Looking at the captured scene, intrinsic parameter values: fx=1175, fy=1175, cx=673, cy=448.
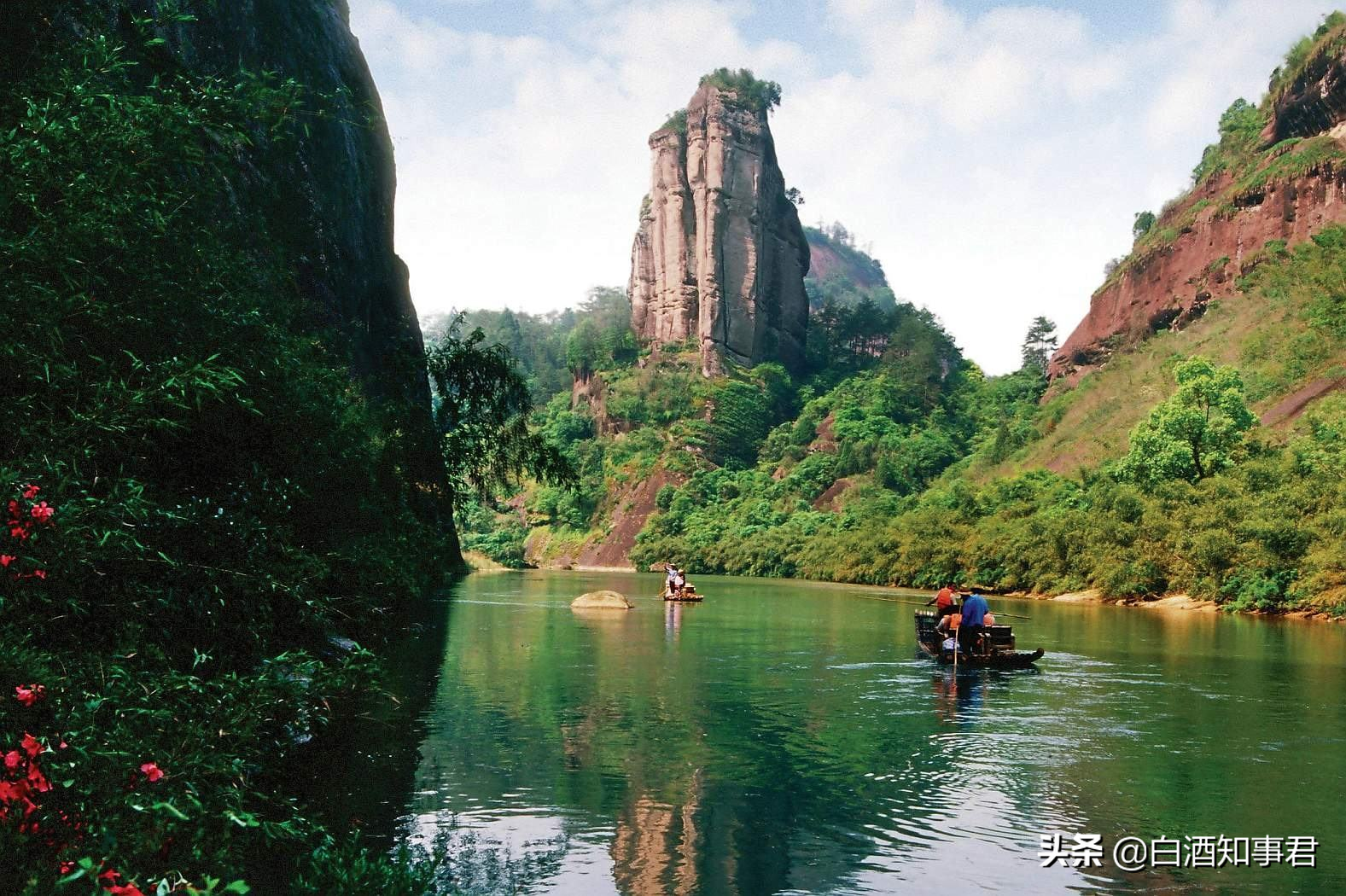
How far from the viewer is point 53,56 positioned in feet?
25.6

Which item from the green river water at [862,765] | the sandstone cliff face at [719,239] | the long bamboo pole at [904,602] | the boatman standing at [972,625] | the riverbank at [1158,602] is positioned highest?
the sandstone cliff face at [719,239]

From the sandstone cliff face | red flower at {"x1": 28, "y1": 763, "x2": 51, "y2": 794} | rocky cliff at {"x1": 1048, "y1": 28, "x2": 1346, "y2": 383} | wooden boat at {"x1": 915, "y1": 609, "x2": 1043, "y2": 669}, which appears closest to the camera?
red flower at {"x1": 28, "y1": 763, "x2": 51, "y2": 794}

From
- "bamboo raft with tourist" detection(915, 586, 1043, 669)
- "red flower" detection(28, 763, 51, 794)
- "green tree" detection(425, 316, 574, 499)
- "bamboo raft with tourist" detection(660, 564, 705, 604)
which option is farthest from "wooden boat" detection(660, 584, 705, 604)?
"red flower" detection(28, 763, 51, 794)

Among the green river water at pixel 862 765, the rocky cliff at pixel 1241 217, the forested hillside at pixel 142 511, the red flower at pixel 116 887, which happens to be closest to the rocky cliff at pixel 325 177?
the forested hillside at pixel 142 511

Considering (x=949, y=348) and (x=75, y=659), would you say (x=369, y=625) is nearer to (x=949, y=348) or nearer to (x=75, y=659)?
(x=75, y=659)

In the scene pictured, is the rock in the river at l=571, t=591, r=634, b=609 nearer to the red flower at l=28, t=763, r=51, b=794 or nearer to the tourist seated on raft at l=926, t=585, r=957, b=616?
the tourist seated on raft at l=926, t=585, r=957, b=616

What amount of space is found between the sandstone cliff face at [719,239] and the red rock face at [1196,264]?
38324mm

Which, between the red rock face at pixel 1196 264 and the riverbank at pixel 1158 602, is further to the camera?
the red rock face at pixel 1196 264

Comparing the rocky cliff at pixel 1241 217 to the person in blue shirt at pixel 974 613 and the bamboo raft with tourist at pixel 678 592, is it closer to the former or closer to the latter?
the bamboo raft with tourist at pixel 678 592

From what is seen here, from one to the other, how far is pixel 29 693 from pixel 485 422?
13455 mm

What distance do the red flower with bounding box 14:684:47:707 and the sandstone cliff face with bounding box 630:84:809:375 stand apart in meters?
124

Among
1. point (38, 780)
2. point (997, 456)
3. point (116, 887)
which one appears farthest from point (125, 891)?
point (997, 456)

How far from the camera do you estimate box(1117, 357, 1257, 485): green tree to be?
56.3 meters

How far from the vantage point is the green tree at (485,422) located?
60.7ft
